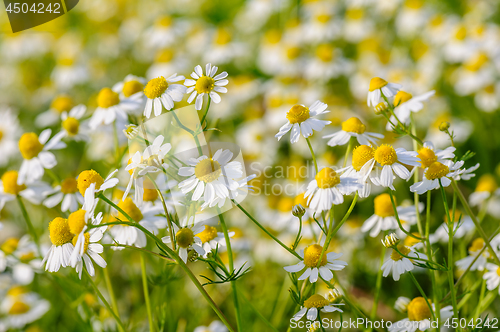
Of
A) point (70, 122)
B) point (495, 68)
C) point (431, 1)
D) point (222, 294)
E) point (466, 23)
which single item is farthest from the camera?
point (431, 1)

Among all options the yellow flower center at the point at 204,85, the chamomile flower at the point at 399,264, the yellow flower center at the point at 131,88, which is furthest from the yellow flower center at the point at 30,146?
the chamomile flower at the point at 399,264

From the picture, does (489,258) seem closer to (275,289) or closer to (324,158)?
(275,289)

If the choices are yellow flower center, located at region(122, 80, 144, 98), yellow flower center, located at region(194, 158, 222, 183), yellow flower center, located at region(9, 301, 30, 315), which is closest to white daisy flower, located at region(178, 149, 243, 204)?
yellow flower center, located at region(194, 158, 222, 183)

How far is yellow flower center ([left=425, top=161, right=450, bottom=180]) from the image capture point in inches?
47.4

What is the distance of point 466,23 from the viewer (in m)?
3.71

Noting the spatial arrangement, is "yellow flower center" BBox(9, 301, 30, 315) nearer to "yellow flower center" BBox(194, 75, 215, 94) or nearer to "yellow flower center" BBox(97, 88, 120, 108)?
"yellow flower center" BBox(97, 88, 120, 108)

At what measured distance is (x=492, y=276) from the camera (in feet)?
4.64

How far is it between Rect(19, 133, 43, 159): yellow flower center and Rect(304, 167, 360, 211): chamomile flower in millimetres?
1286

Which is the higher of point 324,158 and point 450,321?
point 450,321

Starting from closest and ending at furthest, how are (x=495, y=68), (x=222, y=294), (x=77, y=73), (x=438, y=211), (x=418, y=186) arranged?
(x=418, y=186), (x=222, y=294), (x=438, y=211), (x=495, y=68), (x=77, y=73)

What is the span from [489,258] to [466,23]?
298 cm

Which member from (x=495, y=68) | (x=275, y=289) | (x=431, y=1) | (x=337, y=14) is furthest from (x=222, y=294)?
(x=431, y=1)

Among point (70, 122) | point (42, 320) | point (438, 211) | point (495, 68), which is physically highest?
point (70, 122)

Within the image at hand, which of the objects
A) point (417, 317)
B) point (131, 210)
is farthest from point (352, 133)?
point (131, 210)
